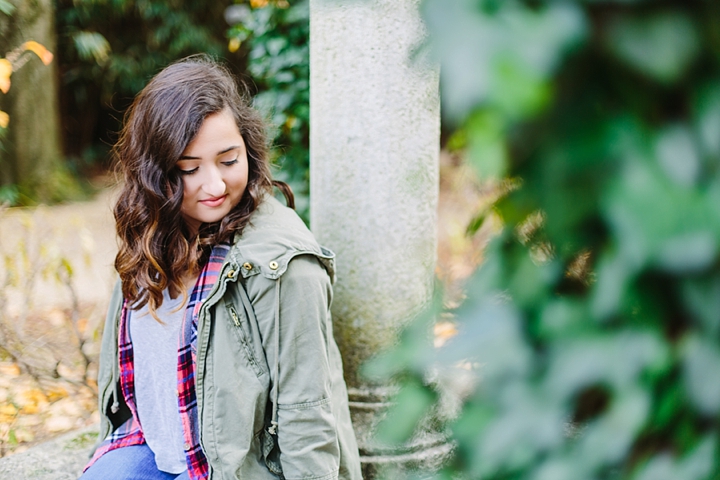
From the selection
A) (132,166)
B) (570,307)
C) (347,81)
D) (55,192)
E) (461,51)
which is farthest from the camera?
(55,192)

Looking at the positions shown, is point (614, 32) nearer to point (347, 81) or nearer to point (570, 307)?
point (570, 307)

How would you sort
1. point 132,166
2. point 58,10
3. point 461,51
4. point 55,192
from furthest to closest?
point 58,10, point 55,192, point 132,166, point 461,51

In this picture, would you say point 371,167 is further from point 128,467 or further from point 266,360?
point 128,467

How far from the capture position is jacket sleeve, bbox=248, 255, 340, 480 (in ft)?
6.25

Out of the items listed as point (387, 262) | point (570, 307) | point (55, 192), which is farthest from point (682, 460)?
point (55, 192)

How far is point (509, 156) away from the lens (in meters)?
0.64

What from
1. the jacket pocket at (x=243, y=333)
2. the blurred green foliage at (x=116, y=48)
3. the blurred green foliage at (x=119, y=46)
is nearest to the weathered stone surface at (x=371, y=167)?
the jacket pocket at (x=243, y=333)

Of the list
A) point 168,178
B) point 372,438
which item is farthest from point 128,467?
point 168,178

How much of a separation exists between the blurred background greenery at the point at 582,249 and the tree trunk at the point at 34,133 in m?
8.23

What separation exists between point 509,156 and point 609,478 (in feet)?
1.20

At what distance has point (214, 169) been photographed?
197 centimetres

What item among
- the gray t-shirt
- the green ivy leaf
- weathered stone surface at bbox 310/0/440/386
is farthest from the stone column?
the green ivy leaf

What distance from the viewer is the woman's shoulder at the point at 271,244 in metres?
1.88

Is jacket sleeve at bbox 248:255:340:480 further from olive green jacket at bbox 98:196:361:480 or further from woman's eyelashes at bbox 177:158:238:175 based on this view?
woman's eyelashes at bbox 177:158:238:175
